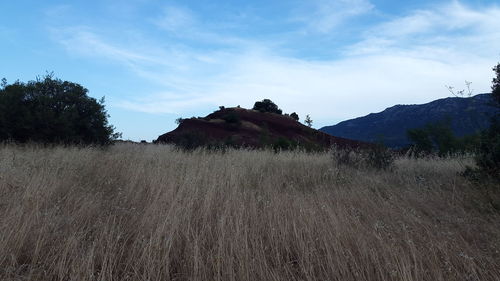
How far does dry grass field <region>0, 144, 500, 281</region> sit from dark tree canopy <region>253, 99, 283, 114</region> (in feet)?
116

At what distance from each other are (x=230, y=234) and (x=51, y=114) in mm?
11397

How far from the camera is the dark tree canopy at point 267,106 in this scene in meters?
40.8

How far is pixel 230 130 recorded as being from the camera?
102ft

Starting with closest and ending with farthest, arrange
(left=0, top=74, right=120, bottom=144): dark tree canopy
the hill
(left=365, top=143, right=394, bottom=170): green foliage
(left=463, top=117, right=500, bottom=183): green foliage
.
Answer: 1. (left=463, top=117, right=500, bottom=183): green foliage
2. (left=365, top=143, right=394, bottom=170): green foliage
3. (left=0, top=74, right=120, bottom=144): dark tree canopy
4. the hill

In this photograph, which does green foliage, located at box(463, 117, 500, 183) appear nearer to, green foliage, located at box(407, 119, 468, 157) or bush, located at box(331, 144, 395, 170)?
bush, located at box(331, 144, 395, 170)

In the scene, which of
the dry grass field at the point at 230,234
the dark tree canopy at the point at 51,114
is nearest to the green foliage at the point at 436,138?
the dry grass field at the point at 230,234

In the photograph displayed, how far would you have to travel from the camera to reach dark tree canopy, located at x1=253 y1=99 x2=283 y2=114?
40.8 metres

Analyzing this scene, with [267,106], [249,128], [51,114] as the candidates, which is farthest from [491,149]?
[267,106]

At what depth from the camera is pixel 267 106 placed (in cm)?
4159

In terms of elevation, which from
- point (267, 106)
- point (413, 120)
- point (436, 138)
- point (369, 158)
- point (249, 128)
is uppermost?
point (267, 106)

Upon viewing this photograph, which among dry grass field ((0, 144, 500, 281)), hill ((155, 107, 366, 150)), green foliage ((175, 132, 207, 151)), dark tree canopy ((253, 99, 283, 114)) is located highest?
dark tree canopy ((253, 99, 283, 114))

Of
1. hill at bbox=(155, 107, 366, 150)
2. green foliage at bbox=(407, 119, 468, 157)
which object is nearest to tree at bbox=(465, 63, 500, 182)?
green foliage at bbox=(407, 119, 468, 157)

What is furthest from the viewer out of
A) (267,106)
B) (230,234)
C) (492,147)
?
(267,106)

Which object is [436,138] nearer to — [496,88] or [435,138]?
[435,138]
